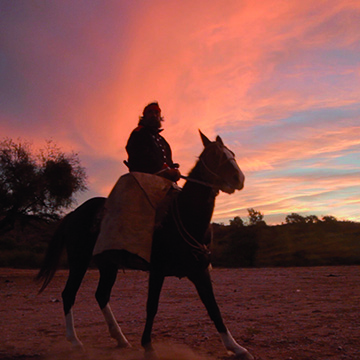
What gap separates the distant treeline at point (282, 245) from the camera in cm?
2441

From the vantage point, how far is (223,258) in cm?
3008

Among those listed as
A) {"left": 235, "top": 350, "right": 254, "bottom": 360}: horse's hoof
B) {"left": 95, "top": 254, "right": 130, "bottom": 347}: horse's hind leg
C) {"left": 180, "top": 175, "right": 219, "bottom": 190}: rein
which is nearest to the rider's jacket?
{"left": 180, "top": 175, "right": 219, "bottom": 190}: rein

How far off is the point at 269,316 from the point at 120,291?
6.93 m

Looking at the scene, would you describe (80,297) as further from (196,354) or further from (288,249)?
(288,249)

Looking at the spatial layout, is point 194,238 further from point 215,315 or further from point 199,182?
point 215,315

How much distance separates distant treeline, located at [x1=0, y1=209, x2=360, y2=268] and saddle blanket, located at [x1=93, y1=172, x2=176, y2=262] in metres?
19.6

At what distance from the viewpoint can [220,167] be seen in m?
4.77

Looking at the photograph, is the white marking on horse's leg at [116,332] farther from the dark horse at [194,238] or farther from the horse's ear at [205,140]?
the horse's ear at [205,140]

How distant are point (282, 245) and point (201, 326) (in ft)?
73.9

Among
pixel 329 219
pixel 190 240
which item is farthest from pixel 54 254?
pixel 329 219

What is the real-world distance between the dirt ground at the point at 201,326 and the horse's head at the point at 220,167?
6.92 feet

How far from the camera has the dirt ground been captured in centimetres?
499

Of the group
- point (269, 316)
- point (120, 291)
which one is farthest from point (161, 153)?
point (120, 291)

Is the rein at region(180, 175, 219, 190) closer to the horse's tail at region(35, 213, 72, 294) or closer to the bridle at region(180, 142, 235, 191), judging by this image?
the bridle at region(180, 142, 235, 191)
